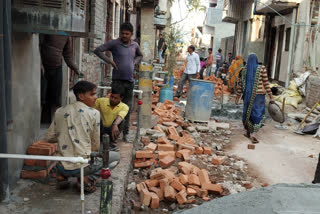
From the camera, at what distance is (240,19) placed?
25328 mm

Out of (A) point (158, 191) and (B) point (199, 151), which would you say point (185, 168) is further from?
(B) point (199, 151)

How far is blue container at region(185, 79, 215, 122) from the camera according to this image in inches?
343

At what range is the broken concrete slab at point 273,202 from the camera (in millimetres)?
1837

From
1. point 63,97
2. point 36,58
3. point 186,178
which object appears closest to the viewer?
point 36,58

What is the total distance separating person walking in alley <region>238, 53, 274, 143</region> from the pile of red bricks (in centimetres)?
166

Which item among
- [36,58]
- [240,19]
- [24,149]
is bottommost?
[24,149]

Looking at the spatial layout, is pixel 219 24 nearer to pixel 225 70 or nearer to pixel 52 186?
pixel 225 70

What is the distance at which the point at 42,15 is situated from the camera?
9.95 feet

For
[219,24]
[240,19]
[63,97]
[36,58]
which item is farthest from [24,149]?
[219,24]

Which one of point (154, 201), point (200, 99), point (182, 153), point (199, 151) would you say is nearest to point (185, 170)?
point (182, 153)

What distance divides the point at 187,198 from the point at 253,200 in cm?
239

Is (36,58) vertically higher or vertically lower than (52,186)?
higher

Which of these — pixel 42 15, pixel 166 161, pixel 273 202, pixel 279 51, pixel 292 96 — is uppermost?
pixel 279 51

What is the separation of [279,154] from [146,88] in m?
2.77
